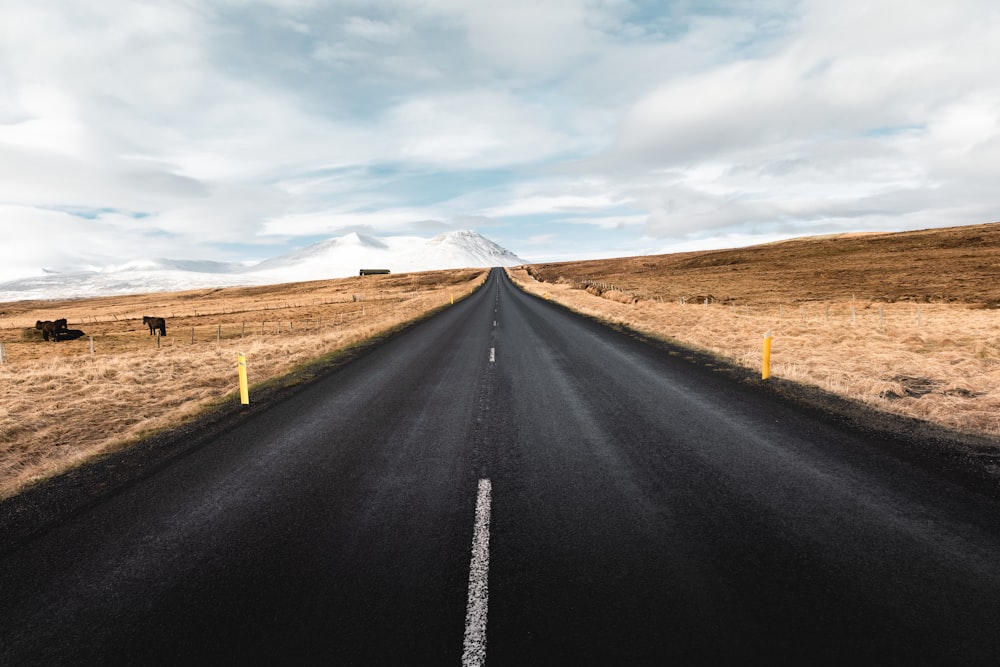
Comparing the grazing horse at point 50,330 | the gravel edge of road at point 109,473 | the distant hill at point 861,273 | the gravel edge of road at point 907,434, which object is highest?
the distant hill at point 861,273

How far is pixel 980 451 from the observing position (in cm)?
607

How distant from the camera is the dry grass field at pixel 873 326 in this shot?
9344mm

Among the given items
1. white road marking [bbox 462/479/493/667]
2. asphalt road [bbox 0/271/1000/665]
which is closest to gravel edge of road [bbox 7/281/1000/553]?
asphalt road [bbox 0/271/1000/665]

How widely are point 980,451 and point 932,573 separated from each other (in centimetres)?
A: 359

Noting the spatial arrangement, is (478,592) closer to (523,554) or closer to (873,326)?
(523,554)

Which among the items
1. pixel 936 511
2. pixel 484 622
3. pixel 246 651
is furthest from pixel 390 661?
pixel 936 511

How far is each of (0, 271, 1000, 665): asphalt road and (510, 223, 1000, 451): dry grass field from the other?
3509 millimetres

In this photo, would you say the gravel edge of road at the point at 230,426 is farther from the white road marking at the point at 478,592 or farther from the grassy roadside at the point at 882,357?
the white road marking at the point at 478,592

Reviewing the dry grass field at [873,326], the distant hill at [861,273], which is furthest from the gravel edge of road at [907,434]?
the distant hill at [861,273]

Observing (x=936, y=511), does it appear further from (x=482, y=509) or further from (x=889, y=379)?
(x=889, y=379)

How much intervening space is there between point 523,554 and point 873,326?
23780mm

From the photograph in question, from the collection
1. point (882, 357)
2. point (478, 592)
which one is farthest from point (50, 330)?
point (882, 357)

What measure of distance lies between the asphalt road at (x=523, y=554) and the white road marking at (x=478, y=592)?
0.01m

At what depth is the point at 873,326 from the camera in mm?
21594
